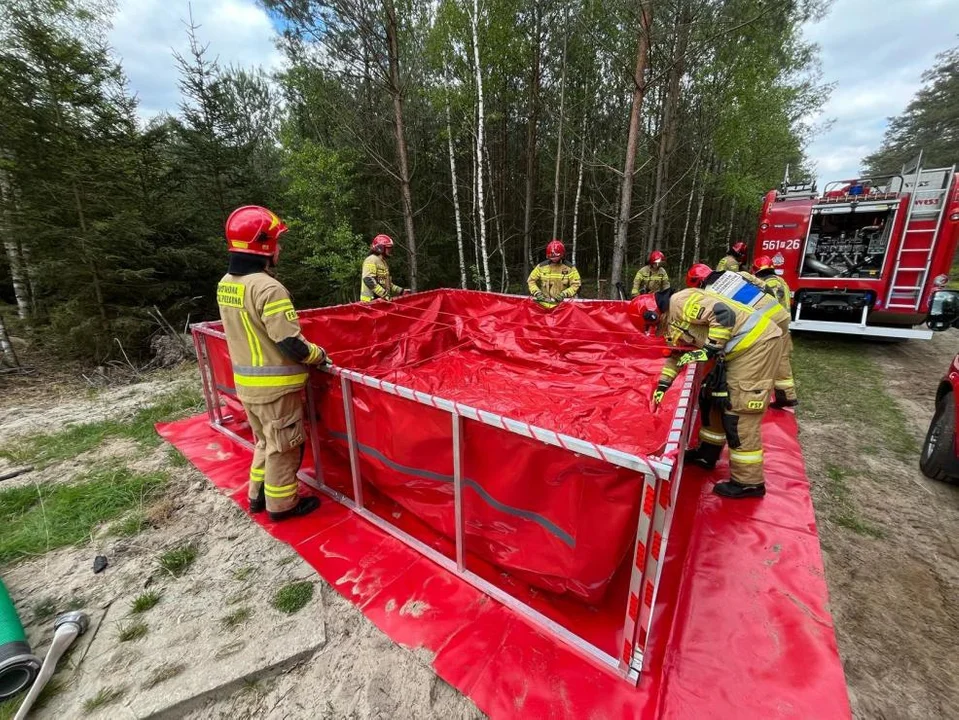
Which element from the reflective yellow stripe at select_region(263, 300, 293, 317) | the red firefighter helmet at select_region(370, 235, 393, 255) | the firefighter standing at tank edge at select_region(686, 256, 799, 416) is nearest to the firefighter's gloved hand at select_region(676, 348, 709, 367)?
the firefighter standing at tank edge at select_region(686, 256, 799, 416)

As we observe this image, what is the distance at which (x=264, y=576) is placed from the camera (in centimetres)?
252

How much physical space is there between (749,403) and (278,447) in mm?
3405

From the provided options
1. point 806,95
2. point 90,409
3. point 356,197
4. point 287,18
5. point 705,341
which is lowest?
point 90,409

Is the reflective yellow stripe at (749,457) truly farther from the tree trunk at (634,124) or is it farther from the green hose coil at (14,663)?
the tree trunk at (634,124)

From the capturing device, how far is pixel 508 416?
2.20 m

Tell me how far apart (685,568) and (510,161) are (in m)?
14.1

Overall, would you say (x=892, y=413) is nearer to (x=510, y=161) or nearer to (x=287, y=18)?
(x=287, y=18)

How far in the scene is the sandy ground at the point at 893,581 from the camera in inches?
71.7

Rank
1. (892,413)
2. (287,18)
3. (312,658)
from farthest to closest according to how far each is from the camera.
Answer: (287,18) < (892,413) < (312,658)

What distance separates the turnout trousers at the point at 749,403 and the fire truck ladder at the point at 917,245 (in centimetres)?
628

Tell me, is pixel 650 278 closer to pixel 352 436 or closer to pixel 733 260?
pixel 733 260

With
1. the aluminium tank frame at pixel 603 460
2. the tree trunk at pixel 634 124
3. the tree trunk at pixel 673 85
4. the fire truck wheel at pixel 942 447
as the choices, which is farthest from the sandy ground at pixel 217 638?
the tree trunk at pixel 673 85

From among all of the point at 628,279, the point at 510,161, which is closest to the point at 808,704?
the point at 510,161

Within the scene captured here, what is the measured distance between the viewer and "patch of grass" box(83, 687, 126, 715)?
1790mm
